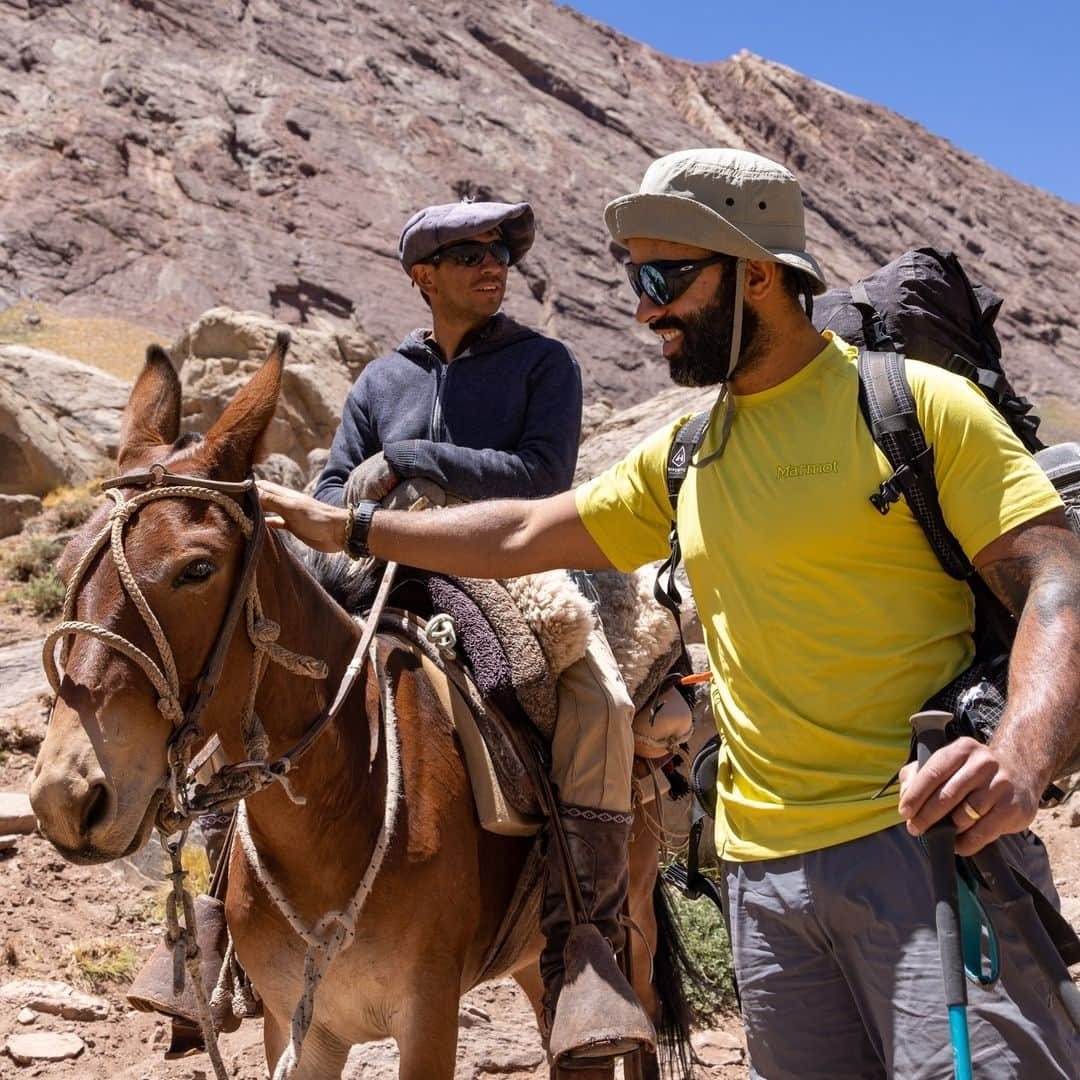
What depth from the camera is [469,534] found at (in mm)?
3250

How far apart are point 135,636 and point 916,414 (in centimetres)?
174

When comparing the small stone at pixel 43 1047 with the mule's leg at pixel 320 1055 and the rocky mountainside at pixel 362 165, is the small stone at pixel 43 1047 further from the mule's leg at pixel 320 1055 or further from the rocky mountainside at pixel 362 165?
the rocky mountainside at pixel 362 165

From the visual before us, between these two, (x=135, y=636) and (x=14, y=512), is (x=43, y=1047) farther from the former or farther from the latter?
(x=14, y=512)

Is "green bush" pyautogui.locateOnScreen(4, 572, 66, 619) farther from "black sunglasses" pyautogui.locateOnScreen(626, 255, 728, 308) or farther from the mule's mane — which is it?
"black sunglasses" pyautogui.locateOnScreen(626, 255, 728, 308)

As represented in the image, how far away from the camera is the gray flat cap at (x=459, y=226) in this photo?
4562mm

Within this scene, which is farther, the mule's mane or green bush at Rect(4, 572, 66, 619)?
green bush at Rect(4, 572, 66, 619)

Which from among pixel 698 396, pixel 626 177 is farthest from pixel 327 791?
pixel 626 177

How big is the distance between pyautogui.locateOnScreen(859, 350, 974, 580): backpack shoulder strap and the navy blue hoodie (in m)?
1.95

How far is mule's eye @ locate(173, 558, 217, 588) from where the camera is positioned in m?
2.88

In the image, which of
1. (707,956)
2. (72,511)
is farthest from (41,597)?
(707,956)

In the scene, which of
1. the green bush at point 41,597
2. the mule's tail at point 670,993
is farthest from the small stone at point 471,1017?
the green bush at point 41,597

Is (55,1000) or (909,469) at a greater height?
(909,469)

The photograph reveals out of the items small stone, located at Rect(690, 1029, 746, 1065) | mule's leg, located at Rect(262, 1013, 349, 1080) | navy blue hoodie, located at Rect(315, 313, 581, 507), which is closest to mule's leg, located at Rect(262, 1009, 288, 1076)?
mule's leg, located at Rect(262, 1013, 349, 1080)

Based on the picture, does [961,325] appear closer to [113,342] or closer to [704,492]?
[704,492]
